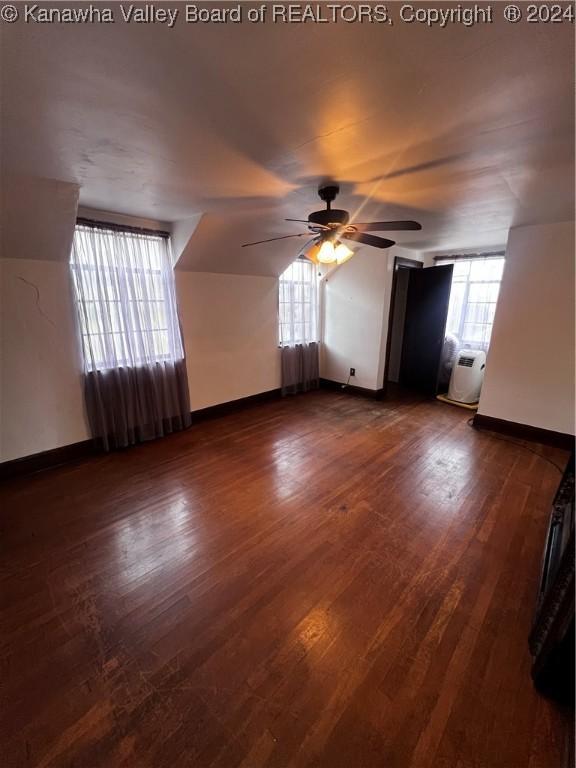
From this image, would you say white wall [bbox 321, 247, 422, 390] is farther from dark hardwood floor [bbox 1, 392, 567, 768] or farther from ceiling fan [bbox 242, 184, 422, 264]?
dark hardwood floor [bbox 1, 392, 567, 768]

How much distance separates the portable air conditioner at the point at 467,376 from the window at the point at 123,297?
13.0ft

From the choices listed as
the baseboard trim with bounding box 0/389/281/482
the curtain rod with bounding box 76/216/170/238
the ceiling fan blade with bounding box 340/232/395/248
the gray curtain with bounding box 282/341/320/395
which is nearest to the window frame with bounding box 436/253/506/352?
the gray curtain with bounding box 282/341/320/395

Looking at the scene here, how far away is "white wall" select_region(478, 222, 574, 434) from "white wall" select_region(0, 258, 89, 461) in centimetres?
446

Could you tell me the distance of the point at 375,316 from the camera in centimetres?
464

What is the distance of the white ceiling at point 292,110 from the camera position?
979mm

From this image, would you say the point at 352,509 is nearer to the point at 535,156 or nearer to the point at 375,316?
the point at 535,156

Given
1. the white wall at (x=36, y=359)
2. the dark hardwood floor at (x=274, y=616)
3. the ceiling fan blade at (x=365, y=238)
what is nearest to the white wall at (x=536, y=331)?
the dark hardwood floor at (x=274, y=616)

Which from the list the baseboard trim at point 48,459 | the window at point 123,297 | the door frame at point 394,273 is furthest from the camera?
the door frame at point 394,273

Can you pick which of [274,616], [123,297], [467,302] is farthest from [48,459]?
[467,302]

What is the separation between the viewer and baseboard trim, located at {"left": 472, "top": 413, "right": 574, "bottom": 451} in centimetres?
330

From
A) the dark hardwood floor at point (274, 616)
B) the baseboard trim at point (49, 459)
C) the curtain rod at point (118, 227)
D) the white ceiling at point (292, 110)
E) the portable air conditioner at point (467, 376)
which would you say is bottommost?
the dark hardwood floor at point (274, 616)

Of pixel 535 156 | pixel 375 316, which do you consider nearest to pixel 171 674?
pixel 535 156

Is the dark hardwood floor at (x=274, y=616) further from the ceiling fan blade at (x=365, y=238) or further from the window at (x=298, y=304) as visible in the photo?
the window at (x=298, y=304)

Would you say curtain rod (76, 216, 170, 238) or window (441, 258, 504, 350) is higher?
curtain rod (76, 216, 170, 238)
